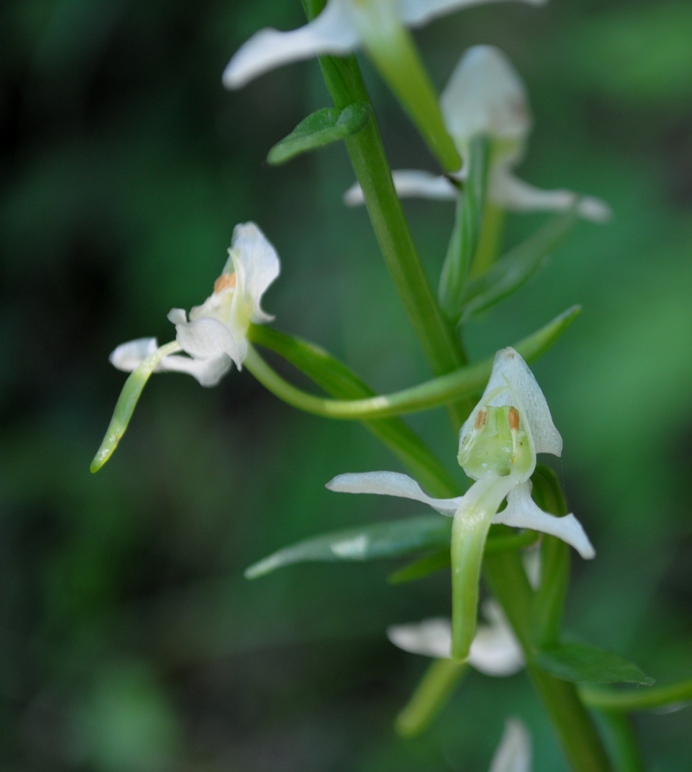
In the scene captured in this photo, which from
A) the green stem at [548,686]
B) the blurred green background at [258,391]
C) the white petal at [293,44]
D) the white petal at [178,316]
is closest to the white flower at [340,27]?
the white petal at [293,44]

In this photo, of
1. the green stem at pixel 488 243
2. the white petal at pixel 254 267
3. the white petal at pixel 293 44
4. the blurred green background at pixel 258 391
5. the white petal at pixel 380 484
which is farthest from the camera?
the blurred green background at pixel 258 391

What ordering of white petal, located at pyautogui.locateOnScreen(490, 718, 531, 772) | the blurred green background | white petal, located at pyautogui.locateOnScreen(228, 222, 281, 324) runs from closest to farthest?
white petal, located at pyautogui.locateOnScreen(228, 222, 281, 324) → white petal, located at pyautogui.locateOnScreen(490, 718, 531, 772) → the blurred green background

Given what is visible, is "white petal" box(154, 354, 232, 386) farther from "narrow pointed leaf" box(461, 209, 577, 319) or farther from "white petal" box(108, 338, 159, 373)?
"narrow pointed leaf" box(461, 209, 577, 319)

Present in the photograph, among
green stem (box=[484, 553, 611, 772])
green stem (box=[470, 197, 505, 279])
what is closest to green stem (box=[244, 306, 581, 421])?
green stem (box=[484, 553, 611, 772])

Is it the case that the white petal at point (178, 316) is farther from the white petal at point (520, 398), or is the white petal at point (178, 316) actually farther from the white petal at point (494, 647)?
the white petal at point (494, 647)

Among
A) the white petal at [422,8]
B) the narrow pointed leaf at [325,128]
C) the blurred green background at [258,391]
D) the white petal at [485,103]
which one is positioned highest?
the white petal at [422,8]

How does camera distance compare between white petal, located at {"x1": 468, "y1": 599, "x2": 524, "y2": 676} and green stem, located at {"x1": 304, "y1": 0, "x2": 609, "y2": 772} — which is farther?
white petal, located at {"x1": 468, "y1": 599, "x2": 524, "y2": 676}

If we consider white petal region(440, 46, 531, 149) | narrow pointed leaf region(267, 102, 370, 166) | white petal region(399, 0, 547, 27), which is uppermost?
white petal region(399, 0, 547, 27)

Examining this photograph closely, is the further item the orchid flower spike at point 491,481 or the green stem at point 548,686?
the green stem at point 548,686

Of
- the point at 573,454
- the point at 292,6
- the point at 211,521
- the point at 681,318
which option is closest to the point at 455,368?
the point at 681,318
